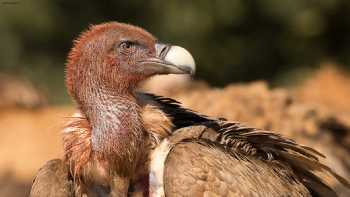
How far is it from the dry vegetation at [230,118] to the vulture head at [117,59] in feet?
4.61

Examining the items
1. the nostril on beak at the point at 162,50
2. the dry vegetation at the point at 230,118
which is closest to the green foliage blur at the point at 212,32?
the dry vegetation at the point at 230,118

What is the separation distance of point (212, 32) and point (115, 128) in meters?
15.9

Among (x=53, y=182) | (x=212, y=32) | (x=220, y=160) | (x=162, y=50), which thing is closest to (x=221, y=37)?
(x=212, y=32)

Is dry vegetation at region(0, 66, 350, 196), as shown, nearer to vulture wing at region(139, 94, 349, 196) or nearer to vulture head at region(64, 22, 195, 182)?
vulture head at region(64, 22, 195, 182)

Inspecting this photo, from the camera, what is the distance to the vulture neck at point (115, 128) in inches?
299

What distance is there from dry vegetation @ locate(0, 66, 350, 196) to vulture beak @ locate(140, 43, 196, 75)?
1451mm

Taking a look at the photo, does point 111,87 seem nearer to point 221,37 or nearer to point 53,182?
point 53,182

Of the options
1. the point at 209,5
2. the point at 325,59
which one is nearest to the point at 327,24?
the point at 325,59

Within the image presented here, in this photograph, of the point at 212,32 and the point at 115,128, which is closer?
the point at 115,128

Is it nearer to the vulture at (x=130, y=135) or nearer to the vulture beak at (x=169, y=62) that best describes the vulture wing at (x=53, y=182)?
the vulture at (x=130, y=135)

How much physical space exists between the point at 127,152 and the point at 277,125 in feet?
13.8

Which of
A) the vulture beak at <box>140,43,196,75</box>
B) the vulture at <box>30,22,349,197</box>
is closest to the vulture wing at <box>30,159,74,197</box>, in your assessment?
the vulture at <box>30,22,349,197</box>

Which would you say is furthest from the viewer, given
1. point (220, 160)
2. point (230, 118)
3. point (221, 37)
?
point (221, 37)

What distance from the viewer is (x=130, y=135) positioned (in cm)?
762
